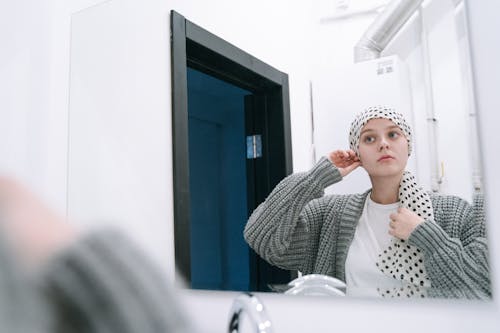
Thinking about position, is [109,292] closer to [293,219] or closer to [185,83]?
[293,219]

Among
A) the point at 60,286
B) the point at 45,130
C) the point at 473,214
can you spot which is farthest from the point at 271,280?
the point at 45,130

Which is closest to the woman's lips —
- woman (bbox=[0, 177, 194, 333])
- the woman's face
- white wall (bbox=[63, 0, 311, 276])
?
the woman's face

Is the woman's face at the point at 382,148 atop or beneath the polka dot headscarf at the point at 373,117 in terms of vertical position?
beneath

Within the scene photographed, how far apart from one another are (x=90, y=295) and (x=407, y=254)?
2.06ft

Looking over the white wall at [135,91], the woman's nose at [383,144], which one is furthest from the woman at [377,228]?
the white wall at [135,91]

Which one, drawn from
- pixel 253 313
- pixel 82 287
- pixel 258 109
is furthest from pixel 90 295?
pixel 258 109

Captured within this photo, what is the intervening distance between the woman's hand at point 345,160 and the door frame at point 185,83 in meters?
0.10

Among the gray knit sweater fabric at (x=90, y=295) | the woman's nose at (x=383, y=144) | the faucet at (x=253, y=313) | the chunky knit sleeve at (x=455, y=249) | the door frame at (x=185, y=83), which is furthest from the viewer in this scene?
the door frame at (x=185, y=83)

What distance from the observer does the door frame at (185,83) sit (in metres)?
0.91

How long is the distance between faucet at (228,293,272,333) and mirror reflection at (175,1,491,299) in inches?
10.6

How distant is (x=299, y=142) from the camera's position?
0.87 meters

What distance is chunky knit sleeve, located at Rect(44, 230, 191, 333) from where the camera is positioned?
22 centimetres

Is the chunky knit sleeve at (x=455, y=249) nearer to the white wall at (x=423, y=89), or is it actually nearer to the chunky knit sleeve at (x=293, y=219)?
the white wall at (x=423, y=89)

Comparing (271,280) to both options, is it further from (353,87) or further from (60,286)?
(60,286)
